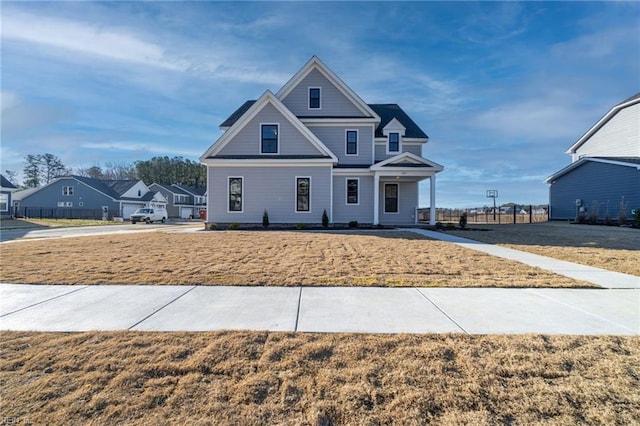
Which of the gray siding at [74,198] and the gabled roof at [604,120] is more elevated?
the gabled roof at [604,120]

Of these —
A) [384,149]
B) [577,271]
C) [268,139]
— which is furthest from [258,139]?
[577,271]

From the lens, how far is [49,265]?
23.2ft

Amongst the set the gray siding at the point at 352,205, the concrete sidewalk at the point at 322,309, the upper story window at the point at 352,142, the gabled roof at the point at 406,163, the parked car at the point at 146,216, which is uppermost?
the upper story window at the point at 352,142

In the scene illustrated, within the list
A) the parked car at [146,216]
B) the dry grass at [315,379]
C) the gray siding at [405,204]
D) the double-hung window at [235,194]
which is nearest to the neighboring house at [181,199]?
the parked car at [146,216]

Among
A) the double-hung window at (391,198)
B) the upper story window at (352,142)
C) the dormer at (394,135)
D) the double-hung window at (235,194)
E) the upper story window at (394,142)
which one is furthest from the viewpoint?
the upper story window at (394,142)

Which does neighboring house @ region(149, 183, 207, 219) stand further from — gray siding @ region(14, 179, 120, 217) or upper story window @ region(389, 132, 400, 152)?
upper story window @ region(389, 132, 400, 152)

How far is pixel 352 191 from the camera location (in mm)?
18359

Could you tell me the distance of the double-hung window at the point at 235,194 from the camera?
1708 cm

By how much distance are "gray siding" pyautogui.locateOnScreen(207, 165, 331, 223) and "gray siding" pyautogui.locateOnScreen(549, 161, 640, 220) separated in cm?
1920

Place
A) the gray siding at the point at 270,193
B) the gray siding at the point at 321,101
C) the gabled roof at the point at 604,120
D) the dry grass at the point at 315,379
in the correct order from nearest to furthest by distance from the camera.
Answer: the dry grass at the point at 315,379, the gray siding at the point at 270,193, the gray siding at the point at 321,101, the gabled roof at the point at 604,120

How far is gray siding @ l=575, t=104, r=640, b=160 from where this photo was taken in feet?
75.7

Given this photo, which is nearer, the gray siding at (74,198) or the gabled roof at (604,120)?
the gabled roof at (604,120)

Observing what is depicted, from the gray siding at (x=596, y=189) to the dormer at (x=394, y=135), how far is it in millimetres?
14164

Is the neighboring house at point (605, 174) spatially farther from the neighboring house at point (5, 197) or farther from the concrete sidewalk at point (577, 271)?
the neighboring house at point (5, 197)
